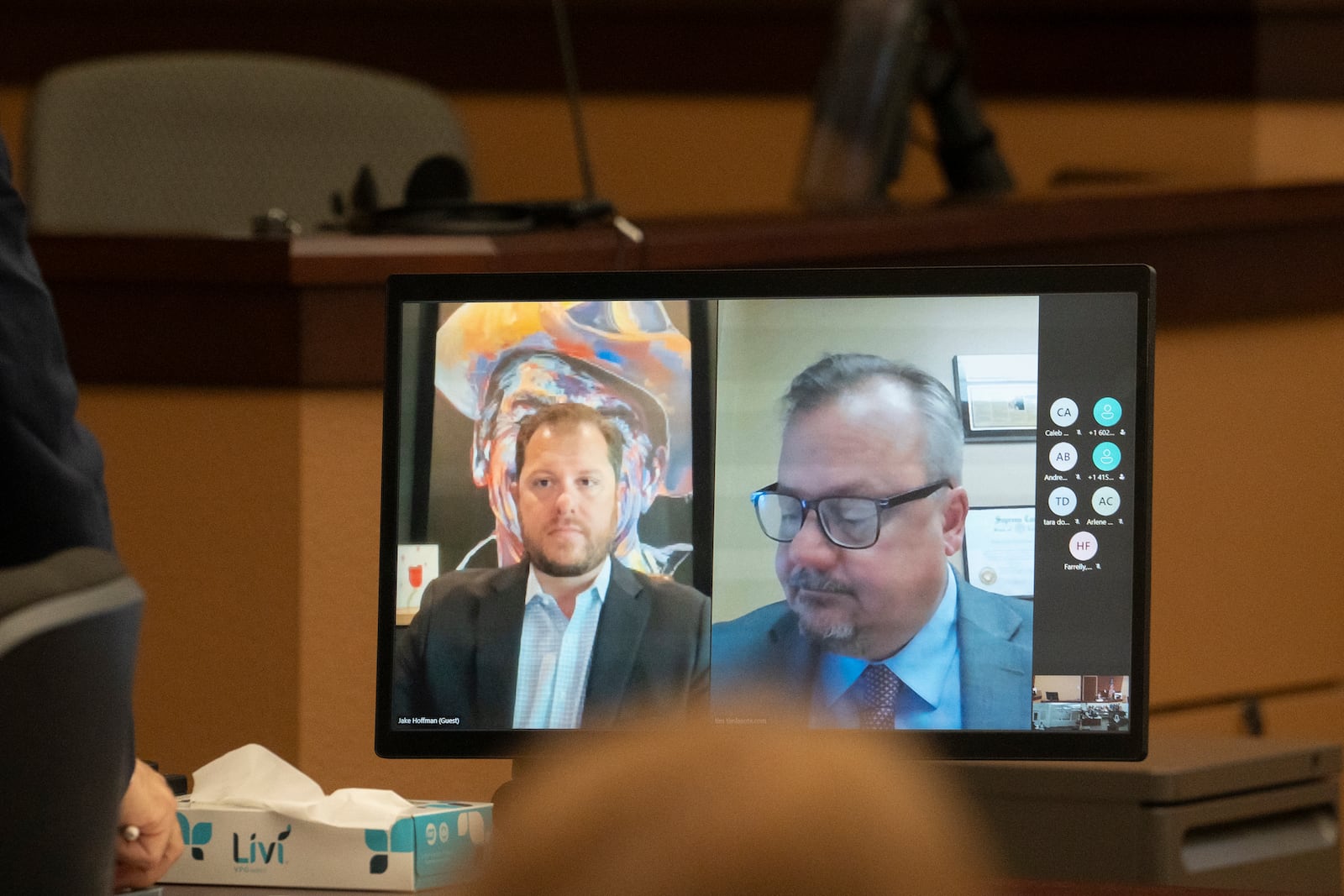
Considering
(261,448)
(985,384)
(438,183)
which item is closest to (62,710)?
(985,384)

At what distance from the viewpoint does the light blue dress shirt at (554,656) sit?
1064mm

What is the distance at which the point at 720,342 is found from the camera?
1.08 metres

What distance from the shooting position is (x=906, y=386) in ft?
3.50

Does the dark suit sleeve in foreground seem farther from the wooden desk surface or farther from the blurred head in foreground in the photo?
the blurred head in foreground

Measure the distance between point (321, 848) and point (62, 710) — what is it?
0.54m

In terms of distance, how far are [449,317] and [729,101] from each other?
2067 mm

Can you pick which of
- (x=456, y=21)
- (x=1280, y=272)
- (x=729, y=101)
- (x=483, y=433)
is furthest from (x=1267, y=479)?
(x=456, y=21)

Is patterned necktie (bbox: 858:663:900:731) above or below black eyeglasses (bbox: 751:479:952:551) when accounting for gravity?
below

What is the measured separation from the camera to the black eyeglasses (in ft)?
3.50

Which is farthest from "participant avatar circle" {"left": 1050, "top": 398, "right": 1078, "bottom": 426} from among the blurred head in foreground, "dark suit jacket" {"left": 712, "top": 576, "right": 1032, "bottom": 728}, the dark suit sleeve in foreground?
the blurred head in foreground

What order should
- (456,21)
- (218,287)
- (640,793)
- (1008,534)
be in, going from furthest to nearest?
1. (456,21)
2. (218,287)
3. (1008,534)
4. (640,793)

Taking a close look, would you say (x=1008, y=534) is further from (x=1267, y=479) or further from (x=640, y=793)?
(x=1267, y=479)

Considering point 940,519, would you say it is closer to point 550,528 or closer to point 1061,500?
point 1061,500

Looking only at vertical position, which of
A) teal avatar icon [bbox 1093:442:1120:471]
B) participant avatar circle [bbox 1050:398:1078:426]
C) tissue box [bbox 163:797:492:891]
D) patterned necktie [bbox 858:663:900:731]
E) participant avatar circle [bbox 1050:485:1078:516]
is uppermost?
participant avatar circle [bbox 1050:398:1078:426]
